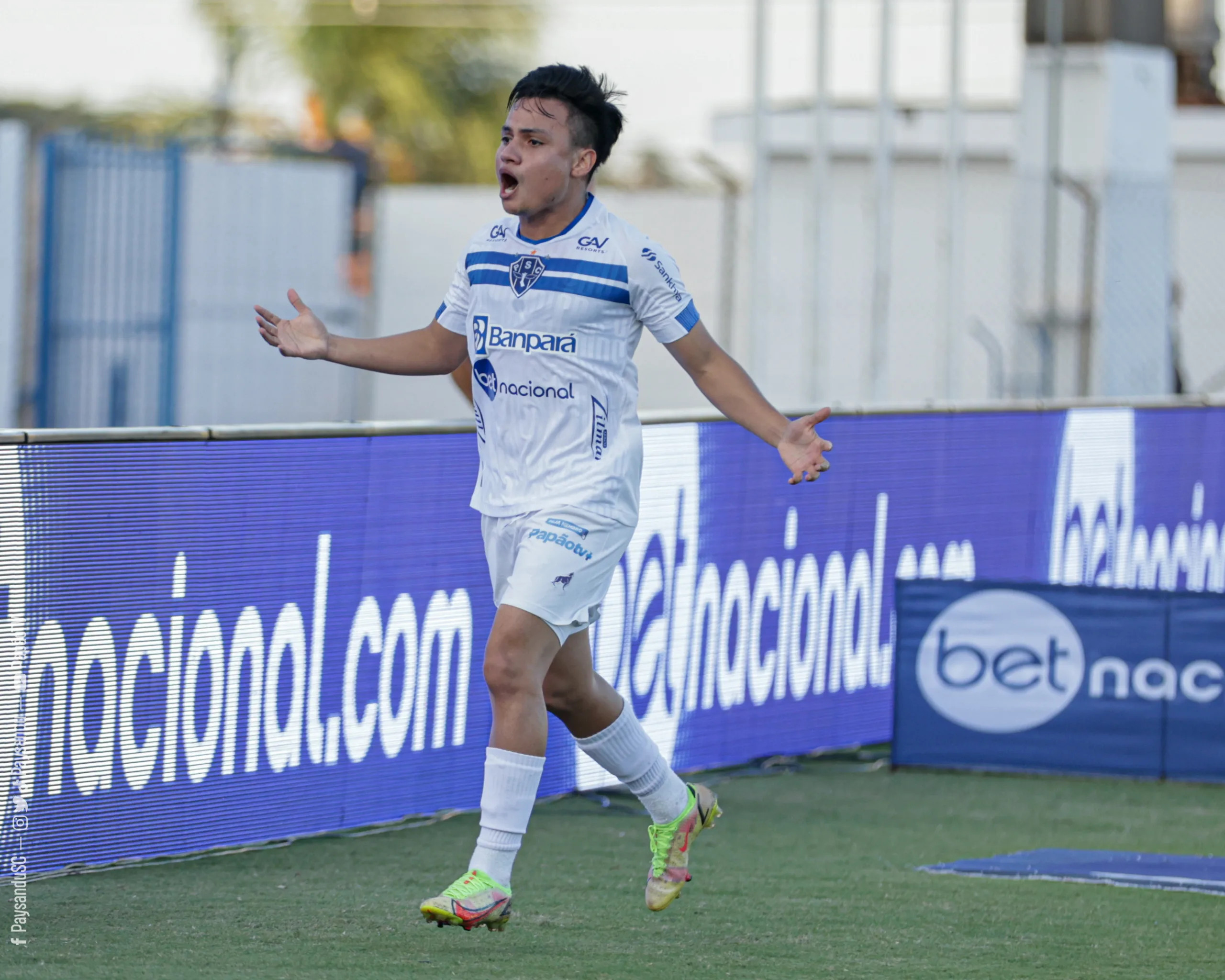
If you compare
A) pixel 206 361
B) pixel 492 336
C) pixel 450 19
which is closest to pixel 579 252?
pixel 492 336

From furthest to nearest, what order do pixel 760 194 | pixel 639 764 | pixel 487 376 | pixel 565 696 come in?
pixel 760 194 < pixel 639 764 < pixel 565 696 < pixel 487 376

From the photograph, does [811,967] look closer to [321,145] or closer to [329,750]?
[329,750]

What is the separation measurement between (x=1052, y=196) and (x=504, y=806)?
1133 cm

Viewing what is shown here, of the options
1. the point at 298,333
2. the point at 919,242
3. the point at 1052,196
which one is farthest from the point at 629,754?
the point at 919,242

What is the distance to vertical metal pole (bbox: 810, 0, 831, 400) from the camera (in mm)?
15266

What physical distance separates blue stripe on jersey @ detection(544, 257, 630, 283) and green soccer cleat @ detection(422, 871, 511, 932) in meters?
1.46

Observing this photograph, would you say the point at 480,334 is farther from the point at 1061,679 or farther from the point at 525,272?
the point at 1061,679

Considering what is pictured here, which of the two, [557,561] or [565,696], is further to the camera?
[565,696]

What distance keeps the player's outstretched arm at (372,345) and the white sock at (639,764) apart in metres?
1.04

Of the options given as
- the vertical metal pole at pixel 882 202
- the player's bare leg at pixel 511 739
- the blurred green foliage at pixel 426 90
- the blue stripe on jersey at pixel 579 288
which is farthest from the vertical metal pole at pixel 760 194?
the blurred green foliage at pixel 426 90

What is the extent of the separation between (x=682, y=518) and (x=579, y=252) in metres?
3.00

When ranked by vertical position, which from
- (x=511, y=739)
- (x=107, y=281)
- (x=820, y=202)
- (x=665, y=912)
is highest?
(x=820, y=202)

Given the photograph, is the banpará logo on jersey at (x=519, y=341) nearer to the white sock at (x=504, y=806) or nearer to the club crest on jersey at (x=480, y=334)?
the club crest on jersey at (x=480, y=334)

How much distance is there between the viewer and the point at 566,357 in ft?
16.4
